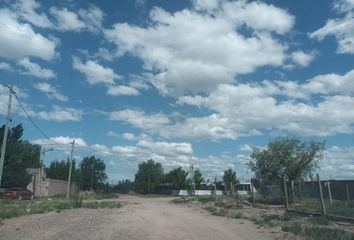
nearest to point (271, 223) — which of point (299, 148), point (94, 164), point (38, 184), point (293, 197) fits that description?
point (293, 197)

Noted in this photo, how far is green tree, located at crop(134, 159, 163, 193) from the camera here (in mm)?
136250

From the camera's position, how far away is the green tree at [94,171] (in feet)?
487

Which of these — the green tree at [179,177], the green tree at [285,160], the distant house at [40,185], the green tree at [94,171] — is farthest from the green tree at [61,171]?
the green tree at [285,160]

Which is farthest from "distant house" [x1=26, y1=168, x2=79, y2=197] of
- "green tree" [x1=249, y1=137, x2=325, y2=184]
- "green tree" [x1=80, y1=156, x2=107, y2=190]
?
"green tree" [x1=80, y1=156, x2=107, y2=190]

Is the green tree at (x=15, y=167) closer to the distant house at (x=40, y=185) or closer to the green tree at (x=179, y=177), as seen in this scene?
the distant house at (x=40, y=185)

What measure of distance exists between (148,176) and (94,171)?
23.0m

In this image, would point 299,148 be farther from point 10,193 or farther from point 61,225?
point 10,193

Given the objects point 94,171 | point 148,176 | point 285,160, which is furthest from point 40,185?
point 94,171

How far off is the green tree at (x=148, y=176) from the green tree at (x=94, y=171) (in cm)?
1547

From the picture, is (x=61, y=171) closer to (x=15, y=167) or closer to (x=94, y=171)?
(x=94, y=171)

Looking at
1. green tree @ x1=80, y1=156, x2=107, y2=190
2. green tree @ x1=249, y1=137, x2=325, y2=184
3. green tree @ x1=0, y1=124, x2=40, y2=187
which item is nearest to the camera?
green tree @ x1=249, y1=137, x2=325, y2=184

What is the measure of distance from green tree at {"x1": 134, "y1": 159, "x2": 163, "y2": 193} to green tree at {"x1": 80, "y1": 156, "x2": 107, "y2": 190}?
15.5 metres

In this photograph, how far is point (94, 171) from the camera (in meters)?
152

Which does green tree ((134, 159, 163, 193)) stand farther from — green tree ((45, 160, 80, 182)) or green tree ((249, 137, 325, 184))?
green tree ((249, 137, 325, 184))
